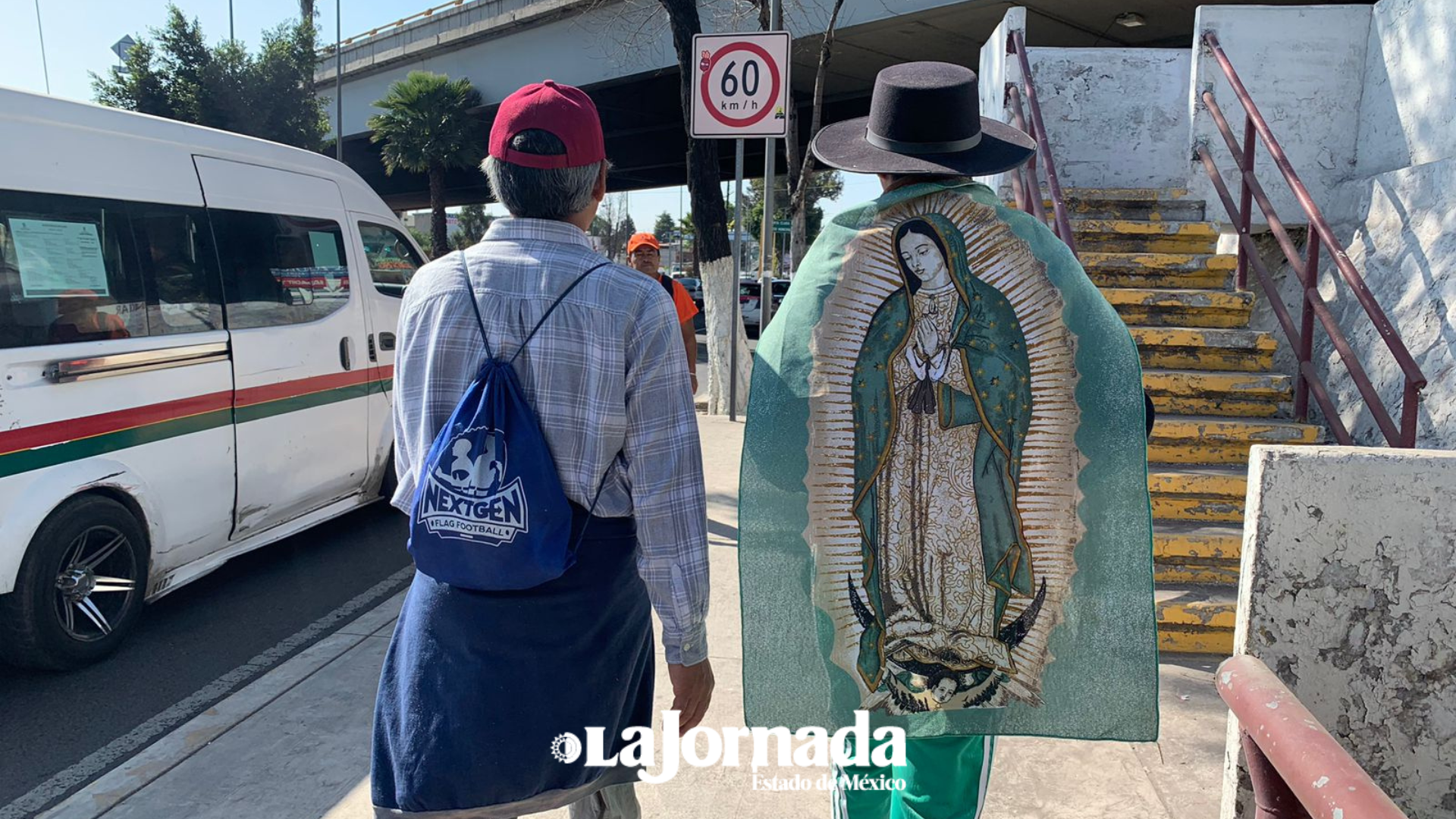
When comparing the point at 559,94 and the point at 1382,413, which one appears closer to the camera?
the point at 559,94

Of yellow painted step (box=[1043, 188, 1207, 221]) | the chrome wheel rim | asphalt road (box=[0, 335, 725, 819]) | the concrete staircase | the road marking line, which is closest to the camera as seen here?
the road marking line

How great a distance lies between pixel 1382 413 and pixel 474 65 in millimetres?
24143

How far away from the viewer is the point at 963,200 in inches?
76.2

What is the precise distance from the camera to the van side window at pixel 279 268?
465cm

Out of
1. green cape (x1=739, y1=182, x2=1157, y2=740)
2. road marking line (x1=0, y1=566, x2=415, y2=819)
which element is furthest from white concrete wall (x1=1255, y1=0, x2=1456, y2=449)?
road marking line (x1=0, y1=566, x2=415, y2=819)

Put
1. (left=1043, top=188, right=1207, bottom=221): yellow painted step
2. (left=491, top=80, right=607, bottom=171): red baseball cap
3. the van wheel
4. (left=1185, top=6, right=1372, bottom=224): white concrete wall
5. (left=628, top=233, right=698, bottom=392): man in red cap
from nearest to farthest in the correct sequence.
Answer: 1. (left=491, top=80, right=607, bottom=171): red baseball cap
2. the van wheel
3. (left=1185, top=6, right=1372, bottom=224): white concrete wall
4. (left=1043, top=188, right=1207, bottom=221): yellow painted step
5. (left=628, top=233, right=698, bottom=392): man in red cap

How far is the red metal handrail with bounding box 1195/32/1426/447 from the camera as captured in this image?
3721 mm

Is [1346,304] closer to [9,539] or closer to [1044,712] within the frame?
[1044,712]

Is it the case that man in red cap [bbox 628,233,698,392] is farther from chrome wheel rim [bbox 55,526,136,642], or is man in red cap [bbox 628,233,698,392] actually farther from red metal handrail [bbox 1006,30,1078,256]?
chrome wheel rim [bbox 55,526,136,642]

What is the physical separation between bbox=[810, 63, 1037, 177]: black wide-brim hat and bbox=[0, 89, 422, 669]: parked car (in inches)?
129

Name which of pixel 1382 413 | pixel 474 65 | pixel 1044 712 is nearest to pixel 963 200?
pixel 1044 712

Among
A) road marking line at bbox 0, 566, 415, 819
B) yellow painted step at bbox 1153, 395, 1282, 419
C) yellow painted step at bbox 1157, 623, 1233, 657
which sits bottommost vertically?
road marking line at bbox 0, 566, 415, 819

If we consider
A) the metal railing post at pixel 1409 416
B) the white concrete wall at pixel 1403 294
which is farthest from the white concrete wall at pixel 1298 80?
the metal railing post at pixel 1409 416

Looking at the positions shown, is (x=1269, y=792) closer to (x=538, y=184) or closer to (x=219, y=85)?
(x=538, y=184)
